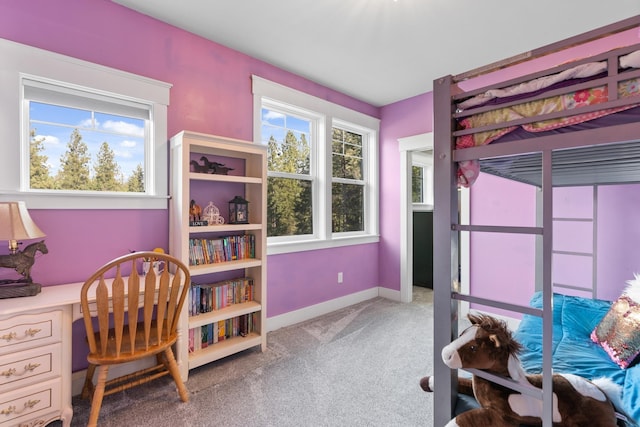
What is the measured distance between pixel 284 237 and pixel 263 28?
189cm

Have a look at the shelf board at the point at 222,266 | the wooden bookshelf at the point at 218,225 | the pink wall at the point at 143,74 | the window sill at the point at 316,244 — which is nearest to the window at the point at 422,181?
the window sill at the point at 316,244

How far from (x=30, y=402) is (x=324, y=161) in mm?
2880

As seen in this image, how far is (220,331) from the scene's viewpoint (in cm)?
236

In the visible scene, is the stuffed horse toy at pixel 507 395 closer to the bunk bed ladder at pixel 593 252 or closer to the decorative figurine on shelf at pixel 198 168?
the bunk bed ladder at pixel 593 252

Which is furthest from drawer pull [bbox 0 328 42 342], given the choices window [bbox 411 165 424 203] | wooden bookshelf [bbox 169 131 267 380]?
window [bbox 411 165 424 203]

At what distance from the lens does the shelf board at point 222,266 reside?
2.12m

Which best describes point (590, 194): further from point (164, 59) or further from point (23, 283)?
point (23, 283)

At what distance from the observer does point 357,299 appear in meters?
3.74

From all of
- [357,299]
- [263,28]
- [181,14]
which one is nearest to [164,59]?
[181,14]

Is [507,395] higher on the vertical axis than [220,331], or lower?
higher

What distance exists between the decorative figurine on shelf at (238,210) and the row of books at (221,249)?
0.15m

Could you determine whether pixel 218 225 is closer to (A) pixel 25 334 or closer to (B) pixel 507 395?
(A) pixel 25 334

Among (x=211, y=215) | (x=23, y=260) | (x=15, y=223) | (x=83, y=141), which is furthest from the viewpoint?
(x=211, y=215)

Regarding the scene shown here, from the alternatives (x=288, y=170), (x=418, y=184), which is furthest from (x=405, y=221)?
(x=418, y=184)
